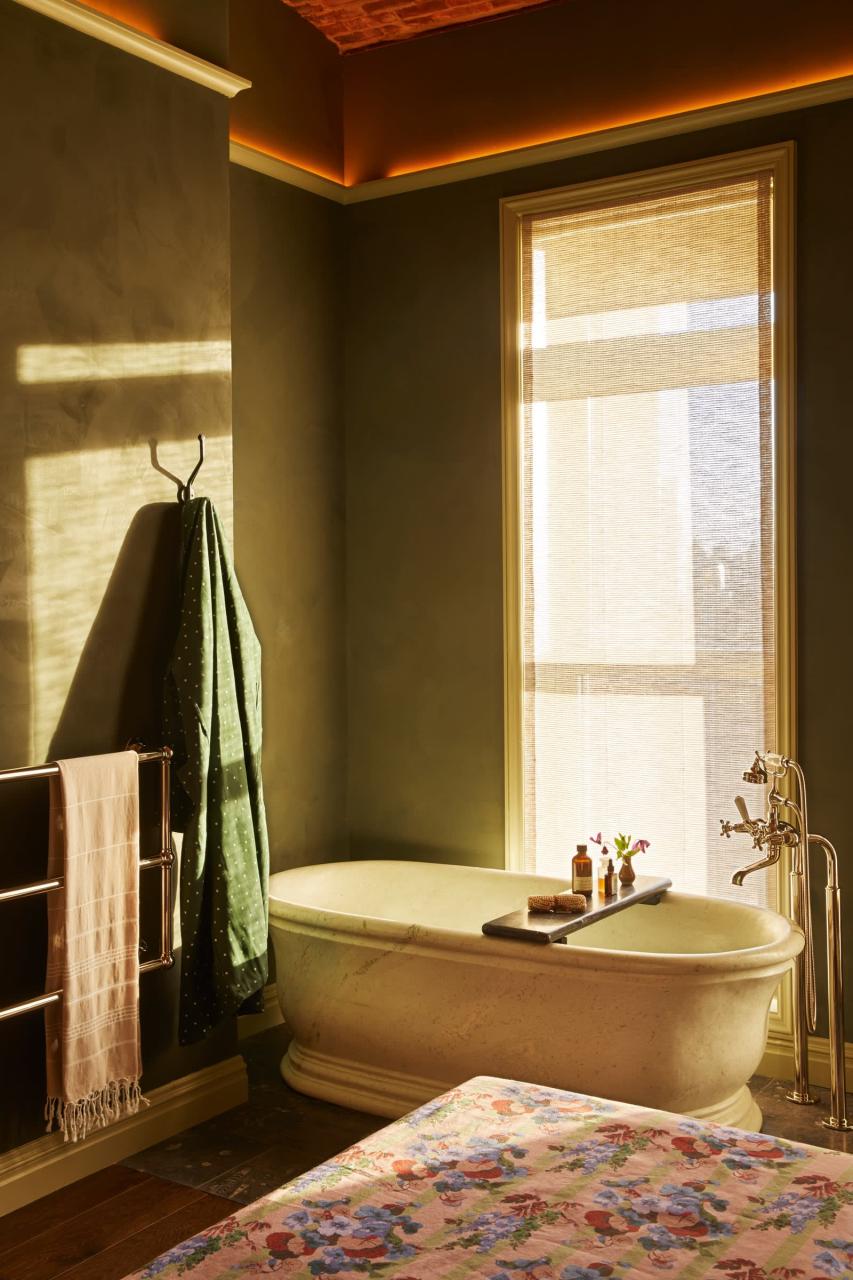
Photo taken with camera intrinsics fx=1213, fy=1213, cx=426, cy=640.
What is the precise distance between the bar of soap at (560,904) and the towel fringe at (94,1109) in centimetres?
110

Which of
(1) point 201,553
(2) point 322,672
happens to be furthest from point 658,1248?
(2) point 322,672

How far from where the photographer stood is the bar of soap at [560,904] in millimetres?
3215

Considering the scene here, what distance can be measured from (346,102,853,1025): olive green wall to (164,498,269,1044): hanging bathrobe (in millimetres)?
1117

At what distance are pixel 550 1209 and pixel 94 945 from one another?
1486 millimetres

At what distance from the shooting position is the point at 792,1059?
3564 mm

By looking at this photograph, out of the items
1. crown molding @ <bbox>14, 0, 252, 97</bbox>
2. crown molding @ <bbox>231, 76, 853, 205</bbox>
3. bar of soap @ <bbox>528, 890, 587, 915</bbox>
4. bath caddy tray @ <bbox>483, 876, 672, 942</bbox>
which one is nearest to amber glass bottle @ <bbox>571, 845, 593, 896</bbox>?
bath caddy tray @ <bbox>483, 876, 672, 942</bbox>

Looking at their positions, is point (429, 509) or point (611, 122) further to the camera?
point (429, 509)

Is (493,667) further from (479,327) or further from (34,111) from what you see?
(34,111)

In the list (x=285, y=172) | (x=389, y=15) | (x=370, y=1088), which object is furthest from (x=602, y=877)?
(x=389, y=15)

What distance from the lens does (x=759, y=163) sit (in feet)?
11.8

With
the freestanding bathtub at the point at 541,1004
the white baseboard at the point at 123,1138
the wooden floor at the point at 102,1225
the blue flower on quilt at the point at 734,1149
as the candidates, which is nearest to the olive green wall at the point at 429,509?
the freestanding bathtub at the point at 541,1004

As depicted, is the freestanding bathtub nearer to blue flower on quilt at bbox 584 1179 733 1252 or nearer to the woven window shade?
the woven window shade

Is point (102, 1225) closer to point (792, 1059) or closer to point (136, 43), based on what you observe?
point (792, 1059)

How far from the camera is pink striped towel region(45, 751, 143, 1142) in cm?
276
